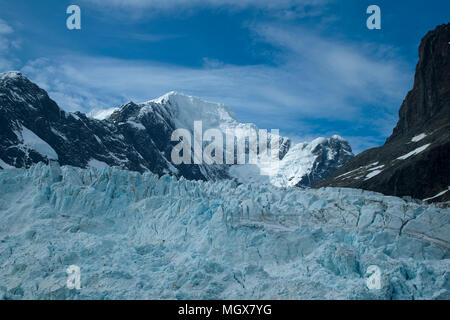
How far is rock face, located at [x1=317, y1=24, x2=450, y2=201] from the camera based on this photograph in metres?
99.2

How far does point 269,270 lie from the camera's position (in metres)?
29.2

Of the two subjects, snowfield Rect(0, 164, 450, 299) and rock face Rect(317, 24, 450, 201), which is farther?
rock face Rect(317, 24, 450, 201)

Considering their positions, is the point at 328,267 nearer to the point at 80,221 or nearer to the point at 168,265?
the point at 168,265

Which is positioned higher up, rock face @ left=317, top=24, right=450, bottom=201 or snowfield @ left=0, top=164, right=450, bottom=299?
rock face @ left=317, top=24, right=450, bottom=201

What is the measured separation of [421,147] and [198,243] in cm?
9986

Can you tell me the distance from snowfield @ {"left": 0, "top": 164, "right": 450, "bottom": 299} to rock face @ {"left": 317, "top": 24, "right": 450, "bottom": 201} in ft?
201

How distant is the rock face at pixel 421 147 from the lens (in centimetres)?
9925

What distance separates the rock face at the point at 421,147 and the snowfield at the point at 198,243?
61400 mm

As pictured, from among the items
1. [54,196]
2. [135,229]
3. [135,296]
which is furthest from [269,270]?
[54,196]

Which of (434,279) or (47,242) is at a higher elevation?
(47,242)

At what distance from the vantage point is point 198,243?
3222 cm
